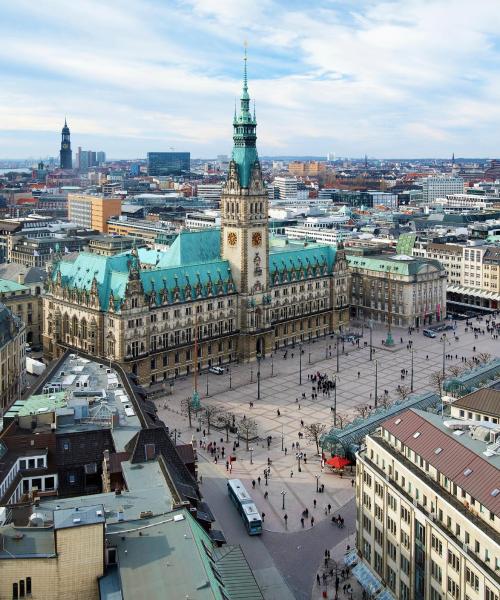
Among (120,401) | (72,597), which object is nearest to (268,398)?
(120,401)

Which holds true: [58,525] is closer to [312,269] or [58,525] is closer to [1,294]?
[1,294]

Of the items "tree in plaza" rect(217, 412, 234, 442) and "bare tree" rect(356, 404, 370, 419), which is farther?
"bare tree" rect(356, 404, 370, 419)

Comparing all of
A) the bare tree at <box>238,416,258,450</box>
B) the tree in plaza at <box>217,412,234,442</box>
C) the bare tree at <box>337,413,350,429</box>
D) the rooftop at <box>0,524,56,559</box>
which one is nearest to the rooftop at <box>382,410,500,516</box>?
the rooftop at <box>0,524,56,559</box>

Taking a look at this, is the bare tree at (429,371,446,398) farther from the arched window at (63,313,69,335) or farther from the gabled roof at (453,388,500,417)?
the arched window at (63,313,69,335)

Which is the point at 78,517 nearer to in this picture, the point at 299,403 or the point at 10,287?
the point at 299,403

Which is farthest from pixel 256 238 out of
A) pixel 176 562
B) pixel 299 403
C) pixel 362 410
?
pixel 176 562
